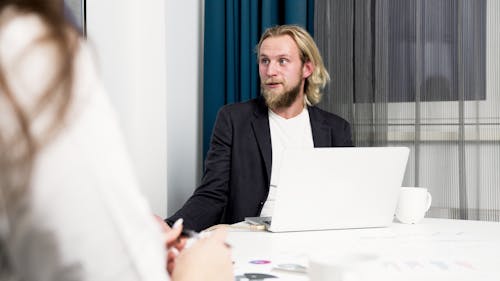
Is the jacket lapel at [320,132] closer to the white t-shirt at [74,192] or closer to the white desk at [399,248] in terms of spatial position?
the white desk at [399,248]

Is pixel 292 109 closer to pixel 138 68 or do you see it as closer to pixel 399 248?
pixel 138 68

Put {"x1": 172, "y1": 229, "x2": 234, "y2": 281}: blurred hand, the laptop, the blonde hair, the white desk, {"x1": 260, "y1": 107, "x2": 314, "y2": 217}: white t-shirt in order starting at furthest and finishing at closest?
the blonde hair, {"x1": 260, "y1": 107, "x2": 314, "y2": 217}: white t-shirt, the laptop, the white desk, {"x1": 172, "y1": 229, "x2": 234, "y2": 281}: blurred hand

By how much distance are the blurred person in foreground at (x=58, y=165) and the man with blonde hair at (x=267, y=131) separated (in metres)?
1.78

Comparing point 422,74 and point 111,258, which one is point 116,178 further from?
point 422,74

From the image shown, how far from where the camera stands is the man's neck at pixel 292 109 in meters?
2.65

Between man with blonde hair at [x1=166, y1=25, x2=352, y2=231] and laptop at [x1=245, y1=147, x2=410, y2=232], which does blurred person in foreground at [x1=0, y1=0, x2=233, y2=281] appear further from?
man with blonde hair at [x1=166, y1=25, x2=352, y2=231]

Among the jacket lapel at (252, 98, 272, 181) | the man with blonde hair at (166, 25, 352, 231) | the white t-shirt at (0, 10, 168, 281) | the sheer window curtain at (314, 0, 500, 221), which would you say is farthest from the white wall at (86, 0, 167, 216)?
the white t-shirt at (0, 10, 168, 281)

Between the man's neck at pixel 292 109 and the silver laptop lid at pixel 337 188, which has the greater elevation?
the man's neck at pixel 292 109

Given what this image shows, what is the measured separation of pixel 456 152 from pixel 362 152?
1.29 metres

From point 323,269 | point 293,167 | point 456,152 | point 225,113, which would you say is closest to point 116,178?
point 323,269

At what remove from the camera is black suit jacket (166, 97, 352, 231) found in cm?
244

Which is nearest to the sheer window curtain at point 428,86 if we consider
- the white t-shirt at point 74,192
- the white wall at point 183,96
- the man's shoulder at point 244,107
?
the man's shoulder at point 244,107

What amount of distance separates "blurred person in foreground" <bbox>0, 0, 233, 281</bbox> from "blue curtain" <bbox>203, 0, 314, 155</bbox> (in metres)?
2.45

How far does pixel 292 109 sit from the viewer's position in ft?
8.81
